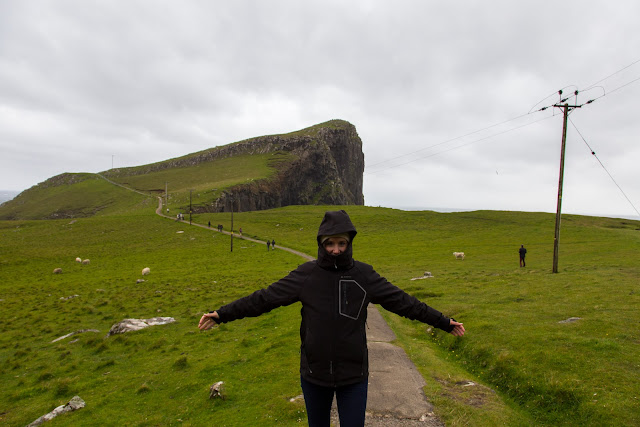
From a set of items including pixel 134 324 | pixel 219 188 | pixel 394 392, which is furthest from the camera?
pixel 219 188

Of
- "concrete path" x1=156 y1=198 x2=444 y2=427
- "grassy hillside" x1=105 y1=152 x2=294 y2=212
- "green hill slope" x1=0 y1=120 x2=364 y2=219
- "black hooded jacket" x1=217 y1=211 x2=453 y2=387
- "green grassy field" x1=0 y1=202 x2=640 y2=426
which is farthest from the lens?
"grassy hillside" x1=105 y1=152 x2=294 y2=212

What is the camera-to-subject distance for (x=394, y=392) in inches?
359

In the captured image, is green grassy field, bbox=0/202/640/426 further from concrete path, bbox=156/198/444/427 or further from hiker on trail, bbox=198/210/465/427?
hiker on trail, bbox=198/210/465/427

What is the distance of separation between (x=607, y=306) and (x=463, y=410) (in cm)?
1296

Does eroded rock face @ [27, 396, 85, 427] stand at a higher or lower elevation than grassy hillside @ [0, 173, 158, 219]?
lower

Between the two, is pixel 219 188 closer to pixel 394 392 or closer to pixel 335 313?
pixel 394 392

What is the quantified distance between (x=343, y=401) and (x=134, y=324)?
62.8 feet

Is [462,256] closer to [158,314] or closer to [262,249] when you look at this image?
[262,249]

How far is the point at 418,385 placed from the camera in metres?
9.59

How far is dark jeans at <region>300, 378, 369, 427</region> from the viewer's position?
16.1 feet

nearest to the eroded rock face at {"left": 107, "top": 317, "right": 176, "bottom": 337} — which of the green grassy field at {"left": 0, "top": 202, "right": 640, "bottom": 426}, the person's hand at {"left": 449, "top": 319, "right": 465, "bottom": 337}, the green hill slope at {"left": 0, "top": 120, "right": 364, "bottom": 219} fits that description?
the green grassy field at {"left": 0, "top": 202, "right": 640, "bottom": 426}

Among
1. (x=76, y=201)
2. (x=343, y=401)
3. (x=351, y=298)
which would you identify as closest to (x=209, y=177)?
(x=76, y=201)

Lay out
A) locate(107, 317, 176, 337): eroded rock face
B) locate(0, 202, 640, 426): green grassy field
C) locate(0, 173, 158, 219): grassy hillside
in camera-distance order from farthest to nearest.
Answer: locate(0, 173, 158, 219): grassy hillside
locate(107, 317, 176, 337): eroded rock face
locate(0, 202, 640, 426): green grassy field

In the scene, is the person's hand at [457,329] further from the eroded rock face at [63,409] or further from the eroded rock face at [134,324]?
the eroded rock face at [134,324]
